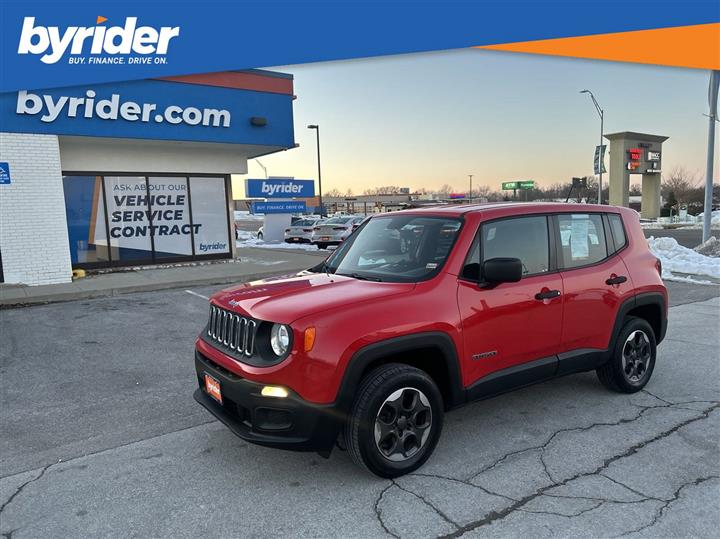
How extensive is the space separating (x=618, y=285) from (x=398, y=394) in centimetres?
244

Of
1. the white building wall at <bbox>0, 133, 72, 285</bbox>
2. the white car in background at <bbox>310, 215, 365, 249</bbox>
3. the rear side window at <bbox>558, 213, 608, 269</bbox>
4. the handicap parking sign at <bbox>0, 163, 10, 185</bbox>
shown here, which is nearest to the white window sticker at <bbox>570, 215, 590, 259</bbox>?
the rear side window at <bbox>558, 213, 608, 269</bbox>

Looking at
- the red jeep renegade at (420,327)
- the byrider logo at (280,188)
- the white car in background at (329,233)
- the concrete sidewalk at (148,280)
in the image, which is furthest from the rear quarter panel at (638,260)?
the byrider logo at (280,188)

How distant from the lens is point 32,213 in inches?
447

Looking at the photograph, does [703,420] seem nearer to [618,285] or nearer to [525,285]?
[618,285]

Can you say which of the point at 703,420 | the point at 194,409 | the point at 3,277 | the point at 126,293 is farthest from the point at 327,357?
the point at 3,277

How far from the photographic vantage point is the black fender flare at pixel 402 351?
3.07 m

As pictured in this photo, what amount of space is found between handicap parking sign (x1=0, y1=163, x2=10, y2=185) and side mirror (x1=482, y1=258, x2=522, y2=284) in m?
11.4

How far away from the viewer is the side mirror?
3.47m

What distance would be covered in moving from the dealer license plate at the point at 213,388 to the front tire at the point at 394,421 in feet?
2.99

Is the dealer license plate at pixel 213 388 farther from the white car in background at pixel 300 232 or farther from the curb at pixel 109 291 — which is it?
the white car in background at pixel 300 232

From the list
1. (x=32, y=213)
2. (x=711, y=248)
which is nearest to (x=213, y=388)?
(x=32, y=213)

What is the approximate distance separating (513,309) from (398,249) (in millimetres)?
979

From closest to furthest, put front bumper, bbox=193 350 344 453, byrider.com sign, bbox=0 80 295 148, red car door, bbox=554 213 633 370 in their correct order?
front bumper, bbox=193 350 344 453 < red car door, bbox=554 213 633 370 < byrider.com sign, bbox=0 80 295 148

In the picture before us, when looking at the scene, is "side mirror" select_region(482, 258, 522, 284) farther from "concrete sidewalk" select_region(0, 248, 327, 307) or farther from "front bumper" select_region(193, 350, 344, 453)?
"concrete sidewalk" select_region(0, 248, 327, 307)
